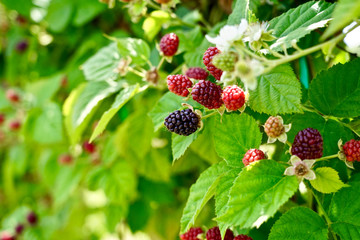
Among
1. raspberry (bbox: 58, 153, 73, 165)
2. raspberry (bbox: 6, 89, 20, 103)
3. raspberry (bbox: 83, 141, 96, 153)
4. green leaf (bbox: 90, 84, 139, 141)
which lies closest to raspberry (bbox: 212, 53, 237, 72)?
green leaf (bbox: 90, 84, 139, 141)

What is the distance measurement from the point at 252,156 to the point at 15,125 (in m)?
1.61

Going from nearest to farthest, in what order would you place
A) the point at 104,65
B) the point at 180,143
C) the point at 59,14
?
the point at 180,143 < the point at 104,65 < the point at 59,14

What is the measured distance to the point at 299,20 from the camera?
2.54 ft

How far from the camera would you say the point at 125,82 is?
107 cm

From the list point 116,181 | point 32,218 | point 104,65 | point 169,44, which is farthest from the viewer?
point 32,218

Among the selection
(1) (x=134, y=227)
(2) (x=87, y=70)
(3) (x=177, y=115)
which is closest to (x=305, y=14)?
(3) (x=177, y=115)

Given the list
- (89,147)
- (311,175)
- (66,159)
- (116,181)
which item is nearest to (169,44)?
(311,175)

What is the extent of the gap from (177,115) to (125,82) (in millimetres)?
398

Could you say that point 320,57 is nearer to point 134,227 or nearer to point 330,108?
point 330,108

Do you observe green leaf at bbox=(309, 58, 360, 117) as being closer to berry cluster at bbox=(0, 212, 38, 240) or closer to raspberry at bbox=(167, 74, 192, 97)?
raspberry at bbox=(167, 74, 192, 97)

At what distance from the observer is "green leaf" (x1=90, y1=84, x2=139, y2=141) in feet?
2.90

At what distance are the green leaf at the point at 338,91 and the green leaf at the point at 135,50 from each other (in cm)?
45

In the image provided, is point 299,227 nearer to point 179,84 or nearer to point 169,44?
point 179,84

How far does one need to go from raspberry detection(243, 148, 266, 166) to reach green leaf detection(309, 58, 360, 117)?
0.63 feet
